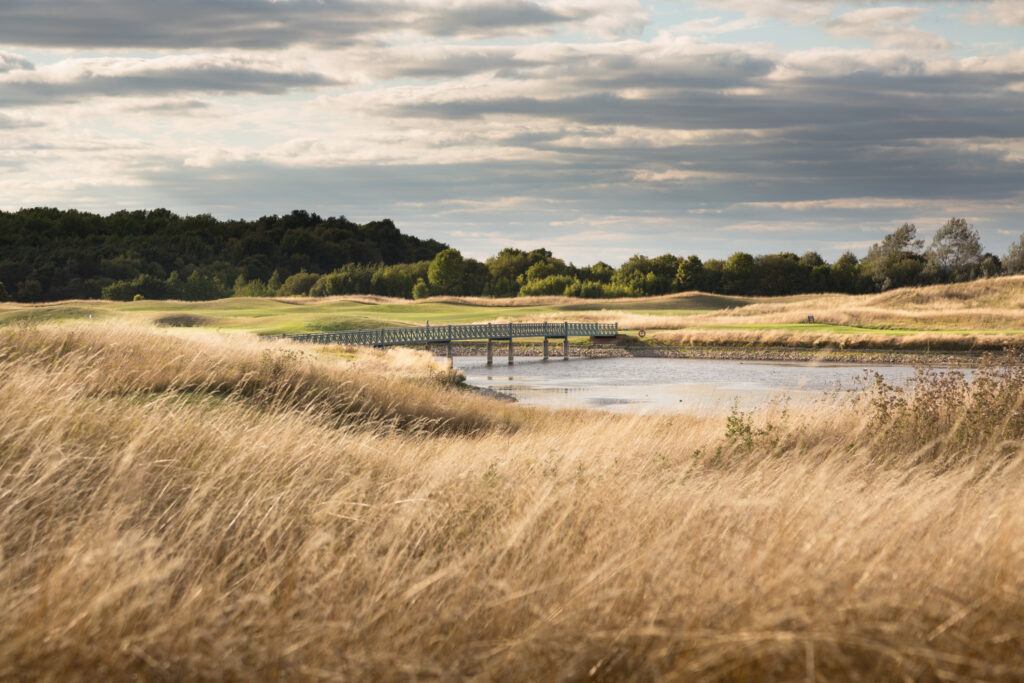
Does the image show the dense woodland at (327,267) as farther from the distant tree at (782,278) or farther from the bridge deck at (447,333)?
the bridge deck at (447,333)

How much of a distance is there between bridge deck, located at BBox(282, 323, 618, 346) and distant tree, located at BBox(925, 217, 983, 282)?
6154 centimetres

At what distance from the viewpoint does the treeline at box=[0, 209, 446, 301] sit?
10138 centimetres

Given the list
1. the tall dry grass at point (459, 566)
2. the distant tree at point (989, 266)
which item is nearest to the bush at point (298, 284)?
the distant tree at point (989, 266)

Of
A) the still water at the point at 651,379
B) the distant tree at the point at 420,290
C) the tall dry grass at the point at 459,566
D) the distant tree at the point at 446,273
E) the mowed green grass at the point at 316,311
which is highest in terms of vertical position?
the distant tree at the point at 446,273

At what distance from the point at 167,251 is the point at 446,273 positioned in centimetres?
3390

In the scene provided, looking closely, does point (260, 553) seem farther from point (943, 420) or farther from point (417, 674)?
point (943, 420)

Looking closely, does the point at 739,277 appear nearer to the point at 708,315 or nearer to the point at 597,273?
the point at 597,273

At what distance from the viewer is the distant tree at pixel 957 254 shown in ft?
367

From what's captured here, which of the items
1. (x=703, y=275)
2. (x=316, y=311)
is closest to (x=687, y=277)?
(x=703, y=275)

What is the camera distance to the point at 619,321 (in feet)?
252

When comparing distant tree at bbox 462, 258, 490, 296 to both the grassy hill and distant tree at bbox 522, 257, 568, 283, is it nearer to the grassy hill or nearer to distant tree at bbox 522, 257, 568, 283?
distant tree at bbox 522, 257, 568, 283

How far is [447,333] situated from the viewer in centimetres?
5694

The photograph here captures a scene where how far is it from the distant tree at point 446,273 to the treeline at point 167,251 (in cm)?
1964

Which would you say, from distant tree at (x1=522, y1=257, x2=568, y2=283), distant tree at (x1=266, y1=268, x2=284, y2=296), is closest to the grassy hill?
distant tree at (x1=266, y1=268, x2=284, y2=296)
